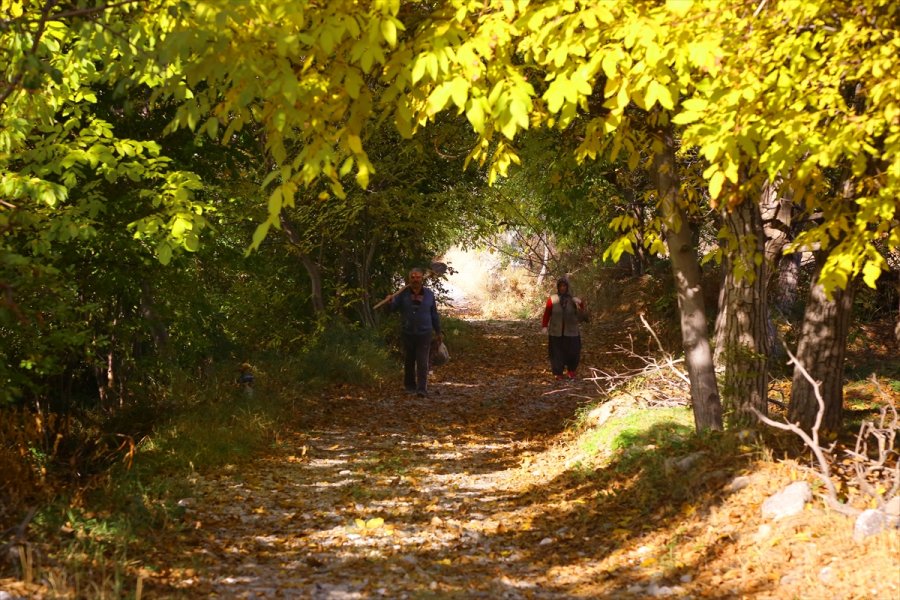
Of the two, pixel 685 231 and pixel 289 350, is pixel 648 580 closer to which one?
pixel 685 231

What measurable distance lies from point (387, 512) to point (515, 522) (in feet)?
3.61

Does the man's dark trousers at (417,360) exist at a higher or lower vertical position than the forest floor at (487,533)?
higher

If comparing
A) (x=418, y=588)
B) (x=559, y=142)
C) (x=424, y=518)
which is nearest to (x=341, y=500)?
(x=424, y=518)

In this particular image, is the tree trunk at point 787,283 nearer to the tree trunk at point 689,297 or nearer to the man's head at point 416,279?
the man's head at point 416,279

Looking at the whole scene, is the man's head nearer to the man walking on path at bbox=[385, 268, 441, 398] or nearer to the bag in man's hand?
the man walking on path at bbox=[385, 268, 441, 398]

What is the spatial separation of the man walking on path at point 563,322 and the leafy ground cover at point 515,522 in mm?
3543

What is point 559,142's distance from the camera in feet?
41.6

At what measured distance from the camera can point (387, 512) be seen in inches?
298

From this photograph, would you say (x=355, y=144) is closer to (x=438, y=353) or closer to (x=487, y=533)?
(x=487, y=533)

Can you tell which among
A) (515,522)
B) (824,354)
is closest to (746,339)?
(824,354)

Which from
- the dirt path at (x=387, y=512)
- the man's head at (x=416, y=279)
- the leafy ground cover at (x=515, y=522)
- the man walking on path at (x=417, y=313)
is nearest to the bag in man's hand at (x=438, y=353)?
the man walking on path at (x=417, y=313)

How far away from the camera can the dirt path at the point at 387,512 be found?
5.80m

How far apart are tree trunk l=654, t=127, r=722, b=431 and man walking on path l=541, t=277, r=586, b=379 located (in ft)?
22.2

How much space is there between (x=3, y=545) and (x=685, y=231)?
5.41 meters
